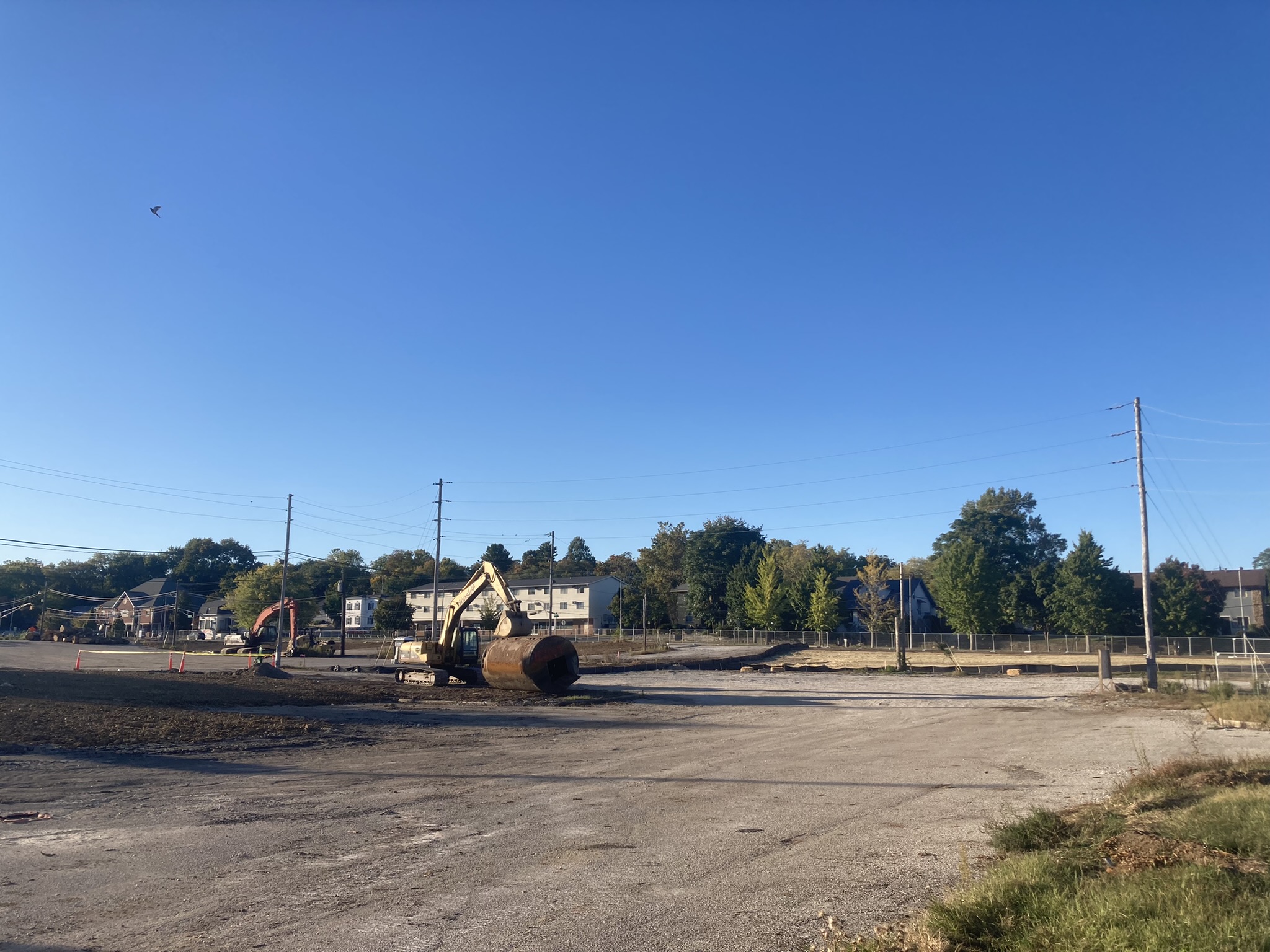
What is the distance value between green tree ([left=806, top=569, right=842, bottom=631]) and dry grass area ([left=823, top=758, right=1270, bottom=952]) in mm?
75283

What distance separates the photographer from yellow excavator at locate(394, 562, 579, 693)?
3109 centimetres

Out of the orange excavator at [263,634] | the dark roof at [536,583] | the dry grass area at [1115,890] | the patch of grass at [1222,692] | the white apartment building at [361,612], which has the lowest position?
the white apartment building at [361,612]

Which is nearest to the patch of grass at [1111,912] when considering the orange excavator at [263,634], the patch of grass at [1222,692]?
the patch of grass at [1222,692]

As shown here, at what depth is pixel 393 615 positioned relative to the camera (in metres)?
100

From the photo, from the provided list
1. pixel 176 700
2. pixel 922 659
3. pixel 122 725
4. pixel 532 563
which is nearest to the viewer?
pixel 122 725

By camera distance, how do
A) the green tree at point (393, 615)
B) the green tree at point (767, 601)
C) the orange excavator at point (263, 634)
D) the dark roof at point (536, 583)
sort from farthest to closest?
the dark roof at point (536, 583) → the green tree at point (393, 615) → the green tree at point (767, 601) → the orange excavator at point (263, 634)

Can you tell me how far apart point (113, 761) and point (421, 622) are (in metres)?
106

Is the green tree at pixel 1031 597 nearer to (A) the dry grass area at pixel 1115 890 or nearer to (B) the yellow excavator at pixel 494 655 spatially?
(B) the yellow excavator at pixel 494 655

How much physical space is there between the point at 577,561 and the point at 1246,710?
157 m

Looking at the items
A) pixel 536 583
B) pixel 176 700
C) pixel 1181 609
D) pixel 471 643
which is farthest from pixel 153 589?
pixel 1181 609

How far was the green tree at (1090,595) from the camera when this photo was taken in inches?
2881

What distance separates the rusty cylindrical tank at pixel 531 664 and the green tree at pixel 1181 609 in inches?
2295

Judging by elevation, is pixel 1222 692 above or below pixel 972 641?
above

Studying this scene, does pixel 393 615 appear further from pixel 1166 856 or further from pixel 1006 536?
pixel 1166 856
